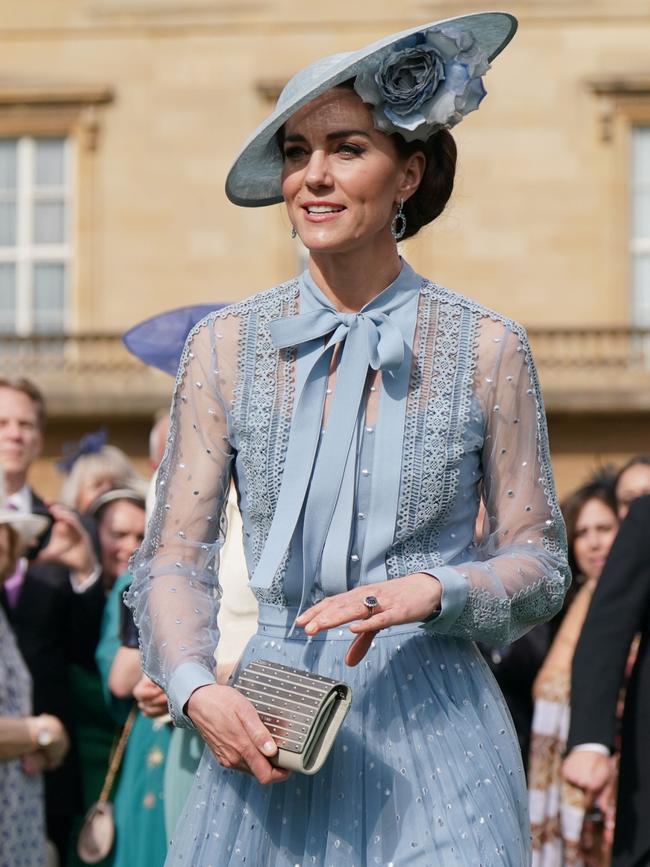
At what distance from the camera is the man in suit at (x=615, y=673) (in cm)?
471

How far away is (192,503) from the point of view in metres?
3.28

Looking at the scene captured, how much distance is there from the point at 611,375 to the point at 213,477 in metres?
19.1

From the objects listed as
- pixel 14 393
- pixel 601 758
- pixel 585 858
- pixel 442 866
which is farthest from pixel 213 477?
pixel 14 393

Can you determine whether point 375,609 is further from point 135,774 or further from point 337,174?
point 135,774

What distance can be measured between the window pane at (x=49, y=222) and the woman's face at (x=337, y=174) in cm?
2011

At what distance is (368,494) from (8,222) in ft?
66.3

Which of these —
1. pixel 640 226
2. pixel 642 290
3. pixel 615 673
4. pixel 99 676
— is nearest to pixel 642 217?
pixel 640 226

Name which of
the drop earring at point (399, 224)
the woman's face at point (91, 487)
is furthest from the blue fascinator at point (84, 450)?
the drop earring at point (399, 224)

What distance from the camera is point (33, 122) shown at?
22.8 meters

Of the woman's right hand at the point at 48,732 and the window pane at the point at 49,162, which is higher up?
the window pane at the point at 49,162

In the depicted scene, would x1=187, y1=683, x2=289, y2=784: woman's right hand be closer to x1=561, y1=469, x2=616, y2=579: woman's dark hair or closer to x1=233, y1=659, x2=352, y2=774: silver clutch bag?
x1=233, y1=659, x2=352, y2=774: silver clutch bag

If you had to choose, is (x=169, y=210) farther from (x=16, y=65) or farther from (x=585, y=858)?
(x=585, y=858)

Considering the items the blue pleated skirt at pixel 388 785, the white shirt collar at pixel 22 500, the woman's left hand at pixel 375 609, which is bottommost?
the white shirt collar at pixel 22 500

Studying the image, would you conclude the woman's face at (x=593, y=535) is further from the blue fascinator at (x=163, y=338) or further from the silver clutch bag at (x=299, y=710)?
the silver clutch bag at (x=299, y=710)
